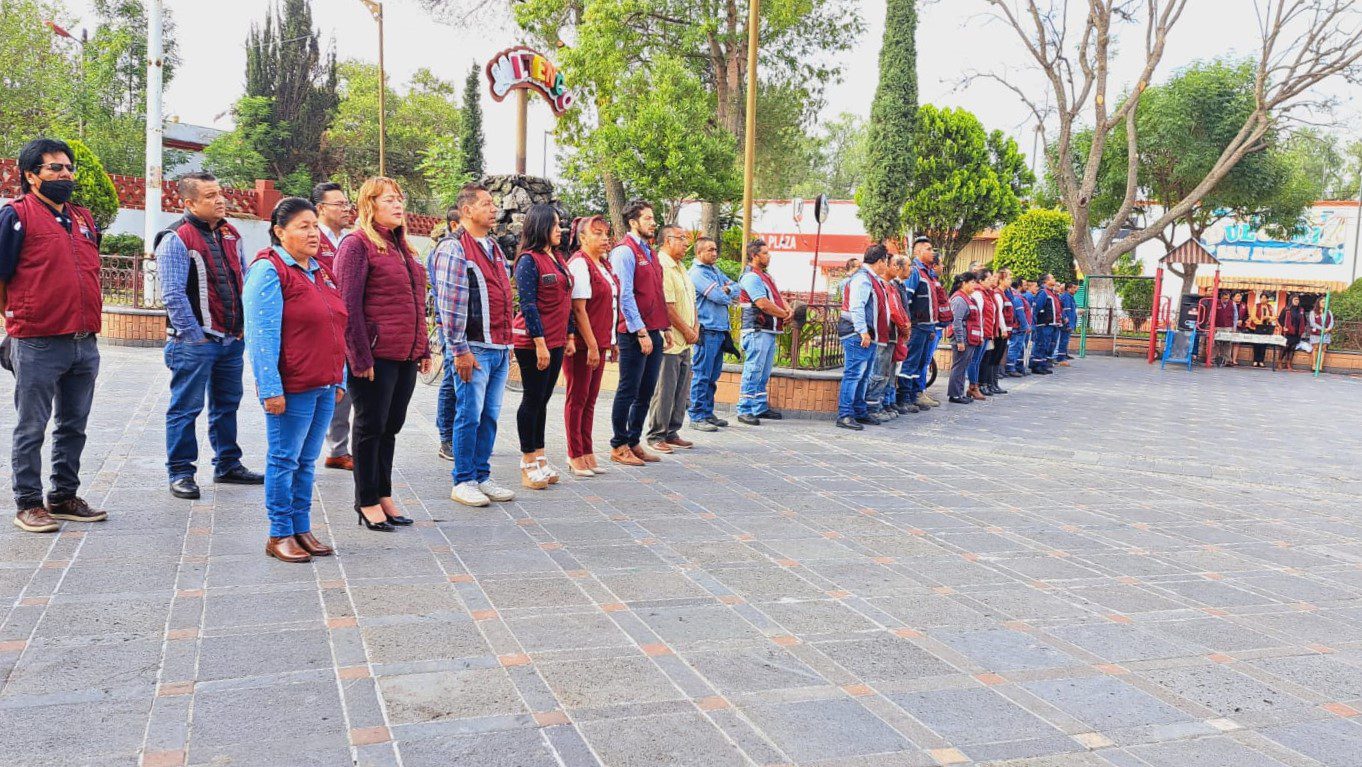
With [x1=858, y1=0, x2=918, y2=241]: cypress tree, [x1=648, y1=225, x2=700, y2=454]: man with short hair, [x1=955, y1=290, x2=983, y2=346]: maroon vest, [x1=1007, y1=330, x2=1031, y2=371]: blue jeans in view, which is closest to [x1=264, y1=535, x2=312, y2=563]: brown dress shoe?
[x1=648, y1=225, x2=700, y2=454]: man with short hair

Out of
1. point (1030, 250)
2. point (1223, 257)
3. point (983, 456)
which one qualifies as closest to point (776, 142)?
point (1030, 250)

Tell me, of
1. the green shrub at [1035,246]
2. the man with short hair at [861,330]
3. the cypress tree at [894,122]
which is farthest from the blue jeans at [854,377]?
the cypress tree at [894,122]

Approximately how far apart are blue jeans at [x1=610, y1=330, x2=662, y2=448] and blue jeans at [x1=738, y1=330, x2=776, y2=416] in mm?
2461

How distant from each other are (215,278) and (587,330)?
7.37ft

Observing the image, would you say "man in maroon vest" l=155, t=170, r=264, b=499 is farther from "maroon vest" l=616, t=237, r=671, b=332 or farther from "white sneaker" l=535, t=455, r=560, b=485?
"maroon vest" l=616, t=237, r=671, b=332

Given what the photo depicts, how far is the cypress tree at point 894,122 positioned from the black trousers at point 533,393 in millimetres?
21894

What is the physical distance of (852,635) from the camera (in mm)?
4090

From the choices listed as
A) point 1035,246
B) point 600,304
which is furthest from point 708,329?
point 1035,246

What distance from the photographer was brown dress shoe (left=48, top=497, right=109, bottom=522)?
206 inches

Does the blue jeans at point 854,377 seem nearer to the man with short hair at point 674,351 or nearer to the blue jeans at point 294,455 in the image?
the man with short hair at point 674,351

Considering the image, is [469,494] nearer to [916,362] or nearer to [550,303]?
[550,303]

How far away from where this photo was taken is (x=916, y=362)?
11.7 m

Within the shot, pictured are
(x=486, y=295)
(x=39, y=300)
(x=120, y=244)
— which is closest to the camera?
(x=39, y=300)

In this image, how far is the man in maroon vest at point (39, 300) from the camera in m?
4.96
